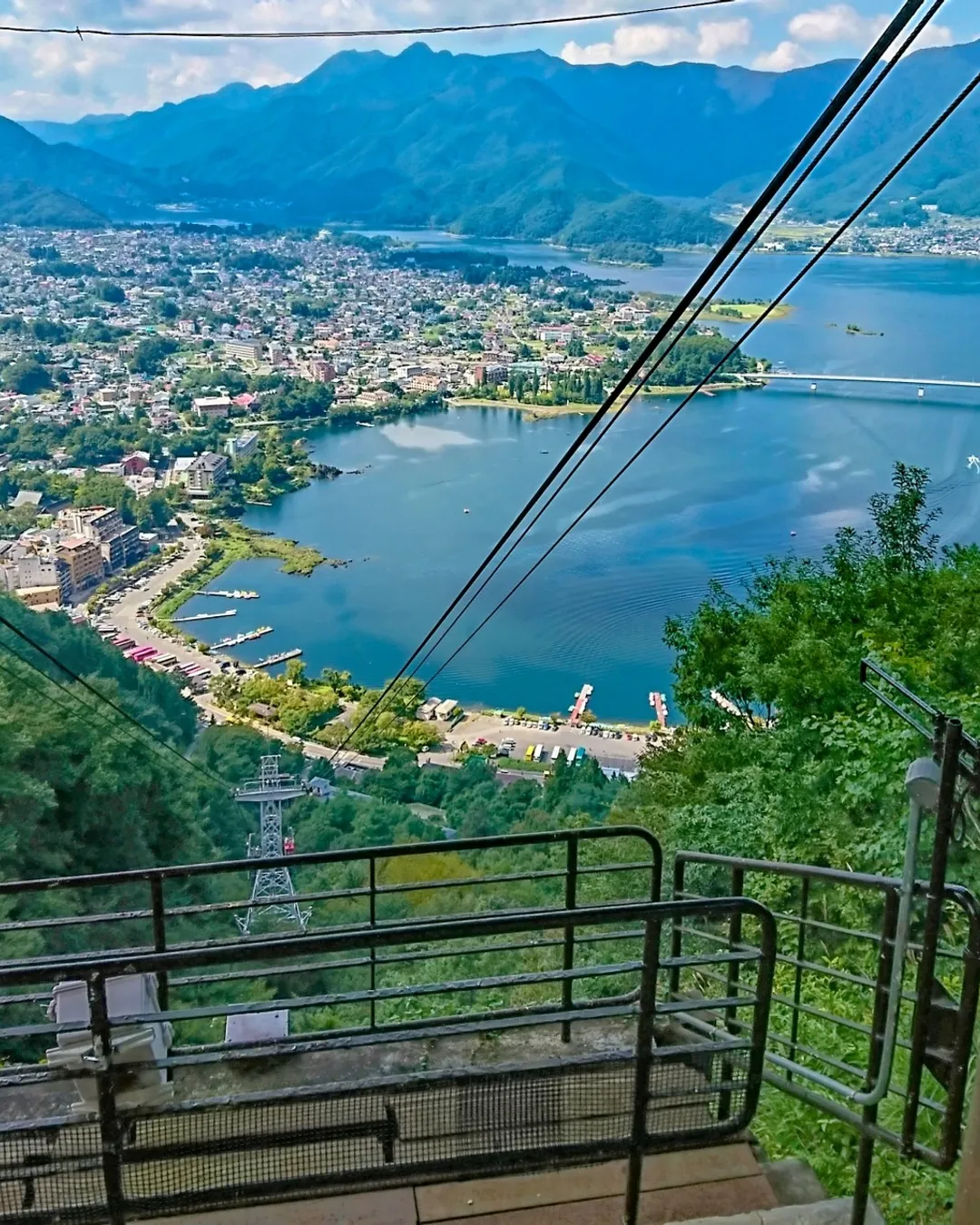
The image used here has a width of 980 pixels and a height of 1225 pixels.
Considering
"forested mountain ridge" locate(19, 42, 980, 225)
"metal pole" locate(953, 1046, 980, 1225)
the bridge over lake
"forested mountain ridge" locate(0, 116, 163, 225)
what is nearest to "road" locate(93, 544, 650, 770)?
"metal pole" locate(953, 1046, 980, 1225)

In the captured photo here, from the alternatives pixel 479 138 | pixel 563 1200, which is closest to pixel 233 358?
pixel 479 138

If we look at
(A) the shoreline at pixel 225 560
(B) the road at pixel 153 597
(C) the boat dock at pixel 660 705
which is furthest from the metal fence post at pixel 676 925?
(A) the shoreline at pixel 225 560

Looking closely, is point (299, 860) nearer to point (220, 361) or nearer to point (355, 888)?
point (355, 888)

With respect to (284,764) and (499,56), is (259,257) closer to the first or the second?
(499,56)

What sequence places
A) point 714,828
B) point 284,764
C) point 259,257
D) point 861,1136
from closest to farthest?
1. point 861,1136
2. point 714,828
3. point 284,764
4. point 259,257

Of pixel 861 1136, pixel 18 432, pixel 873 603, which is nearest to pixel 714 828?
pixel 873 603
